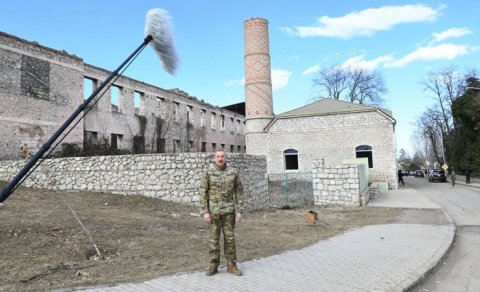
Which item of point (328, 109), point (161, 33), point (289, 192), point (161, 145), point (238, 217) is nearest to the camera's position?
point (161, 33)

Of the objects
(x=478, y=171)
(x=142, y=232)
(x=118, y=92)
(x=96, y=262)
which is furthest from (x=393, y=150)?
(x=96, y=262)

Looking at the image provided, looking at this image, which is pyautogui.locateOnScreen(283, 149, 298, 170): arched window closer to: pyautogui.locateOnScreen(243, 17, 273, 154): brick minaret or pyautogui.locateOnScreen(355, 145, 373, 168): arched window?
pyautogui.locateOnScreen(243, 17, 273, 154): brick minaret

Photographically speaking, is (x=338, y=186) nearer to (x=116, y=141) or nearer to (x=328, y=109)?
(x=328, y=109)

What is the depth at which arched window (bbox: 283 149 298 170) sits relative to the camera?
3628cm

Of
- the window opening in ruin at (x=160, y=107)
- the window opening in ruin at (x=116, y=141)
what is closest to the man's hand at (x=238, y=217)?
the window opening in ruin at (x=116, y=141)

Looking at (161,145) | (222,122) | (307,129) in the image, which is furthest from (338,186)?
(222,122)

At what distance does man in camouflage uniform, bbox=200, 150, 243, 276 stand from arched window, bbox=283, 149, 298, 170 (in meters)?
30.3

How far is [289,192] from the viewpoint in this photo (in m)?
20.6

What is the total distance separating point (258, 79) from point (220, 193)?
99.6 ft

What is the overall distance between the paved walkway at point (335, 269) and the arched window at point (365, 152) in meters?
24.3

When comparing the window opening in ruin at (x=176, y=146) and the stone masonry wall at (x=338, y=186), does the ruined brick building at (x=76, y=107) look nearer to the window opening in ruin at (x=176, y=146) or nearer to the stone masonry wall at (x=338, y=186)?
the window opening in ruin at (x=176, y=146)

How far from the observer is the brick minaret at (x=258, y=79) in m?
35.5

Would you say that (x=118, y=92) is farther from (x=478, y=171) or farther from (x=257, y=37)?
(x=478, y=171)

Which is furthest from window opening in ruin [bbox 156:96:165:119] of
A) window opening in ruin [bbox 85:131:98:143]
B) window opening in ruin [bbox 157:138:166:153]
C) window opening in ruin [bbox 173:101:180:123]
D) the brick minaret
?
window opening in ruin [bbox 85:131:98:143]
